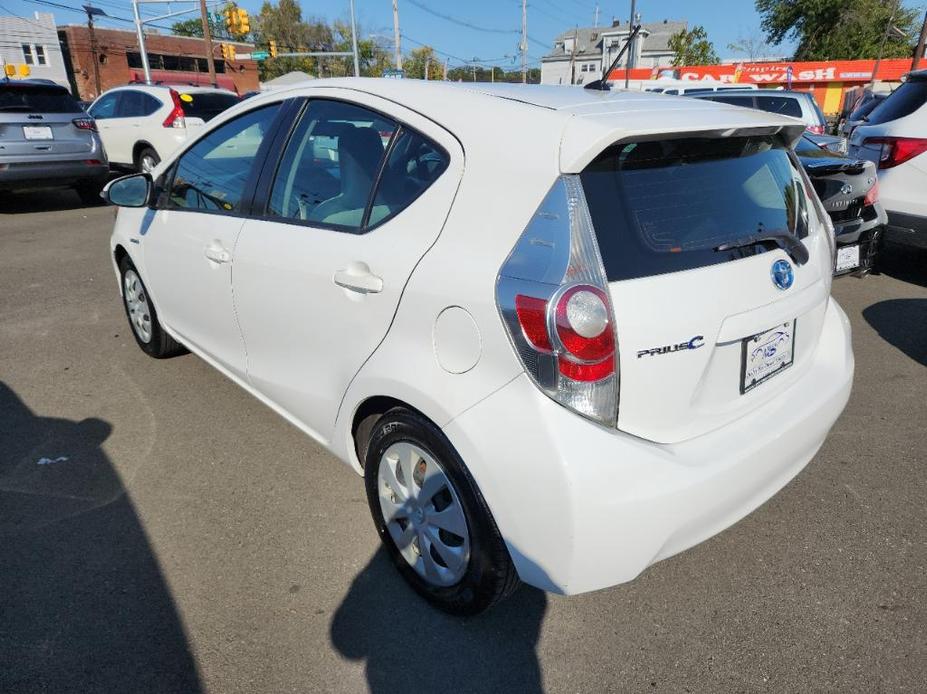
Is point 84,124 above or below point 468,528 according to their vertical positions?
above

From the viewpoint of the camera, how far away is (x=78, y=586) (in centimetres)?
240

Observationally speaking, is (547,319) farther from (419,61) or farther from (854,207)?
(419,61)

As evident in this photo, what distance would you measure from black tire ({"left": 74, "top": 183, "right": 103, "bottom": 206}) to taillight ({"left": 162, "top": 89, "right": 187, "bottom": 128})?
5.18 ft

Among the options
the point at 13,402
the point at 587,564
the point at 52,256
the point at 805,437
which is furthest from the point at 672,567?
the point at 52,256

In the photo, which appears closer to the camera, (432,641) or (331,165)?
(432,641)

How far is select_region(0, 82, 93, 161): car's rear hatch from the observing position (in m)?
8.95

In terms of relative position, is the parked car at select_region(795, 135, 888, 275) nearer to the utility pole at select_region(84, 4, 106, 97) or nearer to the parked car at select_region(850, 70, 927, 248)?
the parked car at select_region(850, 70, 927, 248)

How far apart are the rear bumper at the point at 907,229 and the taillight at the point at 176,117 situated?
10012mm

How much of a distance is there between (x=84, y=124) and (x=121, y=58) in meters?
54.4

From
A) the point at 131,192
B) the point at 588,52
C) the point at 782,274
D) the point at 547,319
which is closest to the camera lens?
the point at 547,319

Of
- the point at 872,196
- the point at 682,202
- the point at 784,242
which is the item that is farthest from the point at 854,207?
the point at 682,202

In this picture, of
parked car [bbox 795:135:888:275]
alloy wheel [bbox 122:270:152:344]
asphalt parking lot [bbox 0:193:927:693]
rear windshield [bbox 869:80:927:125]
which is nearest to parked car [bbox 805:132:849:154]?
rear windshield [bbox 869:80:927:125]

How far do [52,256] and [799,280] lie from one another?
25.5 feet

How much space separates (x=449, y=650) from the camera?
2.13 metres
